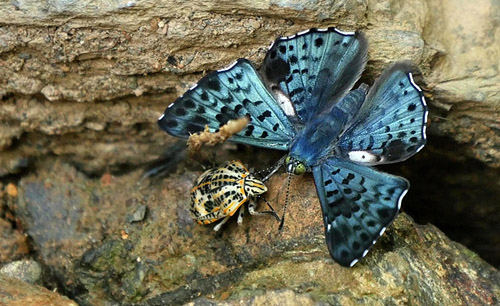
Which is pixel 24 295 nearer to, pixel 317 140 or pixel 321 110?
pixel 317 140

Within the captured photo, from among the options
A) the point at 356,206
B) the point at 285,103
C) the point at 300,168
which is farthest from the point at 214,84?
the point at 356,206

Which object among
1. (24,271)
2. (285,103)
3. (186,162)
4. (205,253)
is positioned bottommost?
(205,253)

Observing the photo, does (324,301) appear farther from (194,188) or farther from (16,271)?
(16,271)

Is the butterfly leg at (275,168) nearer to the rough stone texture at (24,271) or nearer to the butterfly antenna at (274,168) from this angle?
the butterfly antenna at (274,168)

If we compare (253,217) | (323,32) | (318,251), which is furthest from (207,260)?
(323,32)

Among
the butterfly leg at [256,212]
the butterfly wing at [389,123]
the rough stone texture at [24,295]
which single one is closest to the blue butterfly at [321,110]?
the butterfly wing at [389,123]

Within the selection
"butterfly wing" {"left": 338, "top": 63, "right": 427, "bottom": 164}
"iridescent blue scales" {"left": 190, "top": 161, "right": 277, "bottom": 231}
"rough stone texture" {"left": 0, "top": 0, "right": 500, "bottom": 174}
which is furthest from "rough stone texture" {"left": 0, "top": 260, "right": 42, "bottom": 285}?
"butterfly wing" {"left": 338, "top": 63, "right": 427, "bottom": 164}

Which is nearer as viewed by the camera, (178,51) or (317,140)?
(317,140)
